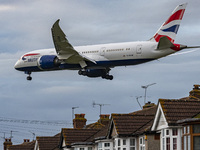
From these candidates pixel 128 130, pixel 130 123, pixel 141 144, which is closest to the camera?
pixel 141 144

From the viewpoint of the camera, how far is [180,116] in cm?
4241

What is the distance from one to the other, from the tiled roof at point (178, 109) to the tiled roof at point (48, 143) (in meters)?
32.7

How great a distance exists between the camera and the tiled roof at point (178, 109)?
4222cm

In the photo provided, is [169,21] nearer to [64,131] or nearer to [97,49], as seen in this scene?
[97,49]

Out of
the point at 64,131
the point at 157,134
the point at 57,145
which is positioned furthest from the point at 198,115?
the point at 57,145

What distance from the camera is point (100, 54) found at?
2692 inches

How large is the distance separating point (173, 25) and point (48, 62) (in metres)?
15.1

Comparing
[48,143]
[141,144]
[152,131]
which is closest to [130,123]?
[141,144]

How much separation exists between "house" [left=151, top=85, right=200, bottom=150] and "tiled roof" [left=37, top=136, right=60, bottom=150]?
104ft

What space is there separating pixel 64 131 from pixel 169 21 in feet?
55.0

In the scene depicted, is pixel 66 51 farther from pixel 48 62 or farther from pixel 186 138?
pixel 186 138

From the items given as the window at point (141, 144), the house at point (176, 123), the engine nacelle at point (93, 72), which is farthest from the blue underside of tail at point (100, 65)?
the house at point (176, 123)

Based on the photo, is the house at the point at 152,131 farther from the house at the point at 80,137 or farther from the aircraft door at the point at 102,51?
the aircraft door at the point at 102,51

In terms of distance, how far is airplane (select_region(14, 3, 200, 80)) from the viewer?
210 ft
